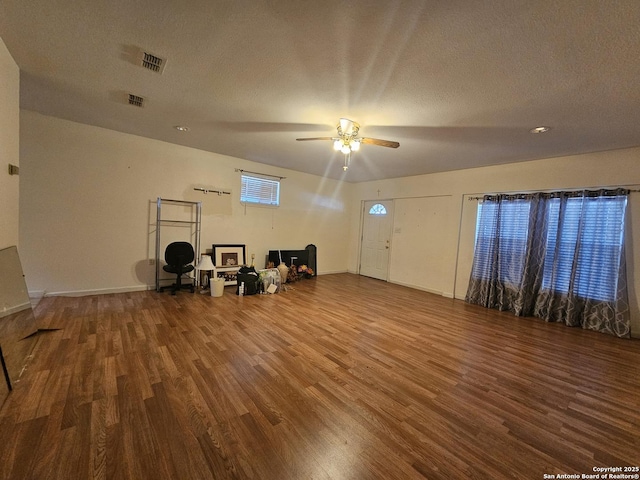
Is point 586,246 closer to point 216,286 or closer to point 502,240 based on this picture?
point 502,240

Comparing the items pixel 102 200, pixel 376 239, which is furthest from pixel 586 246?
pixel 102 200

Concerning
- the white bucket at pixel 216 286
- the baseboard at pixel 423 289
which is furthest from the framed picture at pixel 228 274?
the baseboard at pixel 423 289

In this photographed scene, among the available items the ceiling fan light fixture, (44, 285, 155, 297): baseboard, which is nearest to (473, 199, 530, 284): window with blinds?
the ceiling fan light fixture

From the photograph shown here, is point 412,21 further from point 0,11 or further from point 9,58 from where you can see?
point 9,58

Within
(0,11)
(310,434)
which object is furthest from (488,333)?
(0,11)

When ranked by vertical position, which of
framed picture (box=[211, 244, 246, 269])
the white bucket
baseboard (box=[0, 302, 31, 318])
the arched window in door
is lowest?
the white bucket

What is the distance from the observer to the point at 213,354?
8.04 ft

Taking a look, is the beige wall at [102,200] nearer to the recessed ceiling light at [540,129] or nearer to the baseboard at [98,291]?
the baseboard at [98,291]

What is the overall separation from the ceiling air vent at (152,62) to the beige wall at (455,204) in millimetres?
5146

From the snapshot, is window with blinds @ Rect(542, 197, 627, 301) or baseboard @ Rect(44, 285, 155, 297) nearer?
window with blinds @ Rect(542, 197, 627, 301)

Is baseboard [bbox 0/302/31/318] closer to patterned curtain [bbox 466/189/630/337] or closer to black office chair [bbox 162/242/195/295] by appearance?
black office chair [bbox 162/242/195/295]

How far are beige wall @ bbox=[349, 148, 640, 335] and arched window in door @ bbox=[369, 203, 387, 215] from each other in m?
0.26

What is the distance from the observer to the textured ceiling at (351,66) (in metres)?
1.58

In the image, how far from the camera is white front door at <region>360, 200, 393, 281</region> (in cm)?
654
